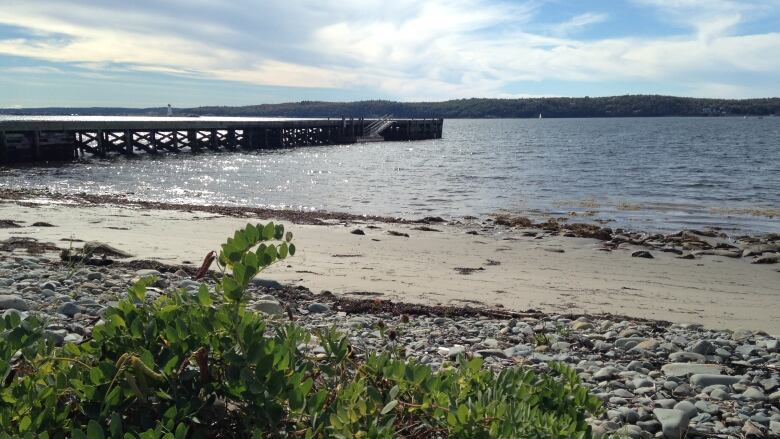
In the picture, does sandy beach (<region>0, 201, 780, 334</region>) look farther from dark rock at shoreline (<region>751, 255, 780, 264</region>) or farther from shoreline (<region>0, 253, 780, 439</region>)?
shoreline (<region>0, 253, 780, 439</region>)

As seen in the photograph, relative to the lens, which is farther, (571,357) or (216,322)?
(571,357)

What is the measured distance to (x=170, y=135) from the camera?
43625 mm

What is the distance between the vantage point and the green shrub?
175 centimetres

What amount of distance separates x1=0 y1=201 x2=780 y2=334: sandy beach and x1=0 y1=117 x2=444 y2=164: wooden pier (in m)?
19.1

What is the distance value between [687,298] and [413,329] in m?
5.19

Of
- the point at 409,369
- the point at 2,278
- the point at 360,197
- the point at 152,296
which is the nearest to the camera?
the point at 409,369

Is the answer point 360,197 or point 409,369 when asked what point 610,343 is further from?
point 360,197

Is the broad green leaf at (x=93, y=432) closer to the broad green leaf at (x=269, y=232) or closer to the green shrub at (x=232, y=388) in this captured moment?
the green shrub at (x=232, y=388)

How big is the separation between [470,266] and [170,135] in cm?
3725

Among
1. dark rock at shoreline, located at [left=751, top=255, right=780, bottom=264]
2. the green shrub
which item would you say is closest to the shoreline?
the green shrub

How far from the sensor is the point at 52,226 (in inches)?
484

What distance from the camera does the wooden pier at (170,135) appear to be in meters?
32.5

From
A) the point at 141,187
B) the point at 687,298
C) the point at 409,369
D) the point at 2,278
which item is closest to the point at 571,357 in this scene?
the point at 409,369

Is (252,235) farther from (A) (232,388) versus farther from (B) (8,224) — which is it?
(B) (8,224)
